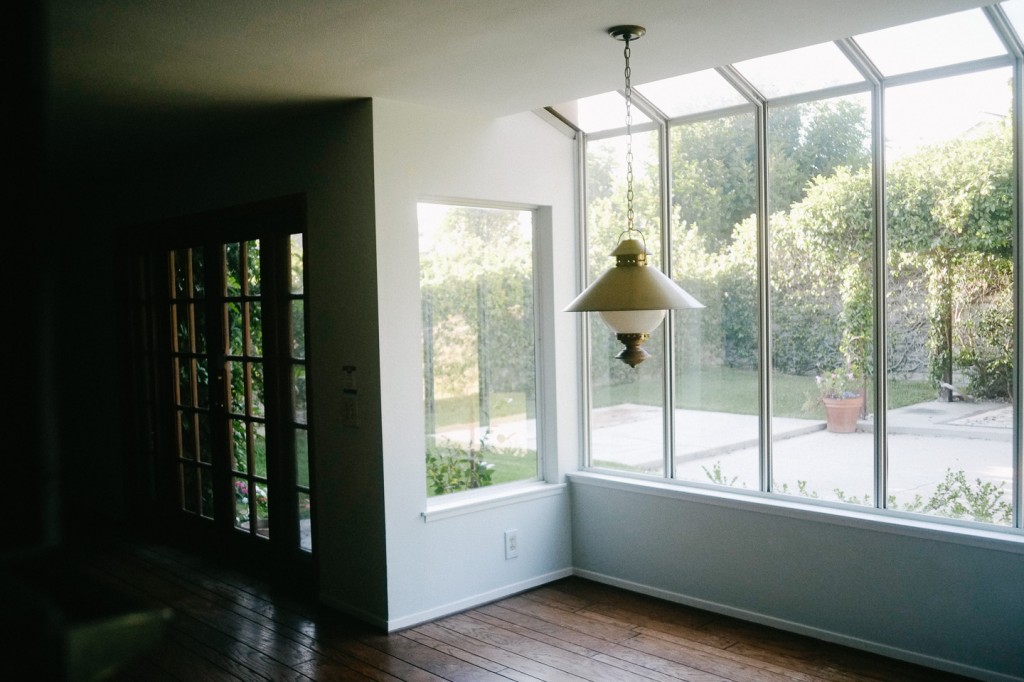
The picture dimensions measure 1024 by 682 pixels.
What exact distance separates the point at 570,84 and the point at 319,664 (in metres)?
2.72

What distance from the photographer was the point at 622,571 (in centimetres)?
464

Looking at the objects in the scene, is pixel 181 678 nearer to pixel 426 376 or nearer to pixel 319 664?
pixel 319 664

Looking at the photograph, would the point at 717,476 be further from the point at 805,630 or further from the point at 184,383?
the point at 184,383

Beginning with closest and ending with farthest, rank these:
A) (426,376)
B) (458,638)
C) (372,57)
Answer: (372,57) < (458,638) < (426,376)

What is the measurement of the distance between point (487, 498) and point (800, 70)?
2.56m

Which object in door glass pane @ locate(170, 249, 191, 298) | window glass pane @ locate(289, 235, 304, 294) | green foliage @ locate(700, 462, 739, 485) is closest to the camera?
green foliage @ locate(700, 462, 739, 485)

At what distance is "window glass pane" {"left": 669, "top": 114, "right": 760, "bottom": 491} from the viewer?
421 cm

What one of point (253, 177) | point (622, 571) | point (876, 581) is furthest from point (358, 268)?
point (876, 581)

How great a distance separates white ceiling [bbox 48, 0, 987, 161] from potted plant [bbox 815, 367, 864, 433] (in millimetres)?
1470

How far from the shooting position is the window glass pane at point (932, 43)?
3.36 meters

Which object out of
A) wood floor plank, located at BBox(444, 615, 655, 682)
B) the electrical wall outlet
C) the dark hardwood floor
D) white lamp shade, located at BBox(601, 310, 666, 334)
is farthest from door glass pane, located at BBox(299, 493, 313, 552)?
white lamp shade, located at BBox(601, 310, 666, 334)

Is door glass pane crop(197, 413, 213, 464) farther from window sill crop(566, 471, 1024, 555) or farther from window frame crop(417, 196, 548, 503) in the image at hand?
window sill crop(566, 471, 1024, 555)

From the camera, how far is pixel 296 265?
4578mm

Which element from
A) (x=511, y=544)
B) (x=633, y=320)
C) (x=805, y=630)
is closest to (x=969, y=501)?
(x=805, y=630)
